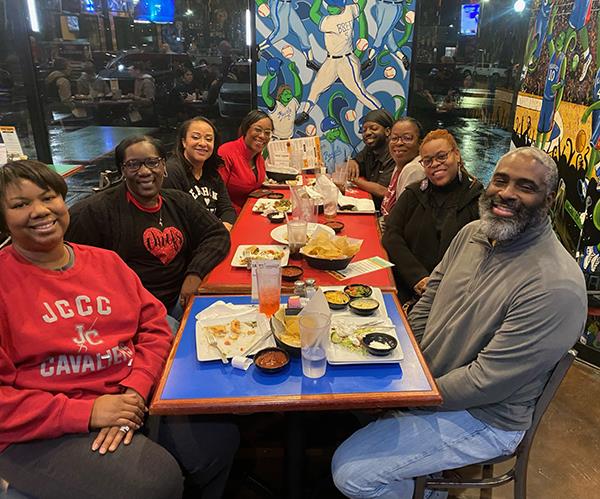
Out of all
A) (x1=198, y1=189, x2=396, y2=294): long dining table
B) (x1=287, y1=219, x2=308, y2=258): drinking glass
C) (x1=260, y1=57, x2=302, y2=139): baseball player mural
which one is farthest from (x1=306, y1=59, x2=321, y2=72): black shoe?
(x1=287, y1=219, x2=308, y2=258): drinking glass

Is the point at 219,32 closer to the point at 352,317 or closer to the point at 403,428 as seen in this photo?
the point at 352,317

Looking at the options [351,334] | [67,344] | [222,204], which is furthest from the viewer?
[222,204]

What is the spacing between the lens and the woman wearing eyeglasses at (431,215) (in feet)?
7.57

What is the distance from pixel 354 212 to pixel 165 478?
1.93 metres

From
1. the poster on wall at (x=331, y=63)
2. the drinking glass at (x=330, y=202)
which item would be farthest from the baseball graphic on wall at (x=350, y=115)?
the drinking glass at (x=330, y=202)

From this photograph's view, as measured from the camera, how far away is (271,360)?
140 centimetres

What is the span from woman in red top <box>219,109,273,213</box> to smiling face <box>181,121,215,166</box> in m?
0.50

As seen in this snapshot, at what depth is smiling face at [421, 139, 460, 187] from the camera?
91.1 inches

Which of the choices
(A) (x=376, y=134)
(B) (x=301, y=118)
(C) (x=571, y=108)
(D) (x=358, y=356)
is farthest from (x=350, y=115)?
(D) (x=358, y=356)

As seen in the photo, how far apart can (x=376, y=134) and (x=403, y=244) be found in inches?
62.3

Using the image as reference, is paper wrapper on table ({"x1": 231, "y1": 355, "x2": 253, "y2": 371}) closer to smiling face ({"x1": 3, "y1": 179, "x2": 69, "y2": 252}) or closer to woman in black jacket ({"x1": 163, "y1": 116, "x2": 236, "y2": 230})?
smiling face ({"x1": 3, "y1": 179, "x2": 69, "y2": 252})

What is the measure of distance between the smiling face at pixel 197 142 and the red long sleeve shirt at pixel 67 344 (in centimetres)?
144

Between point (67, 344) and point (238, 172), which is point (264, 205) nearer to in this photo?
point (238, 172)

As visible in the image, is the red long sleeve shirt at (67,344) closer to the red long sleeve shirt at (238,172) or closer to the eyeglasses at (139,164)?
the eyeglasses at (139,164)
